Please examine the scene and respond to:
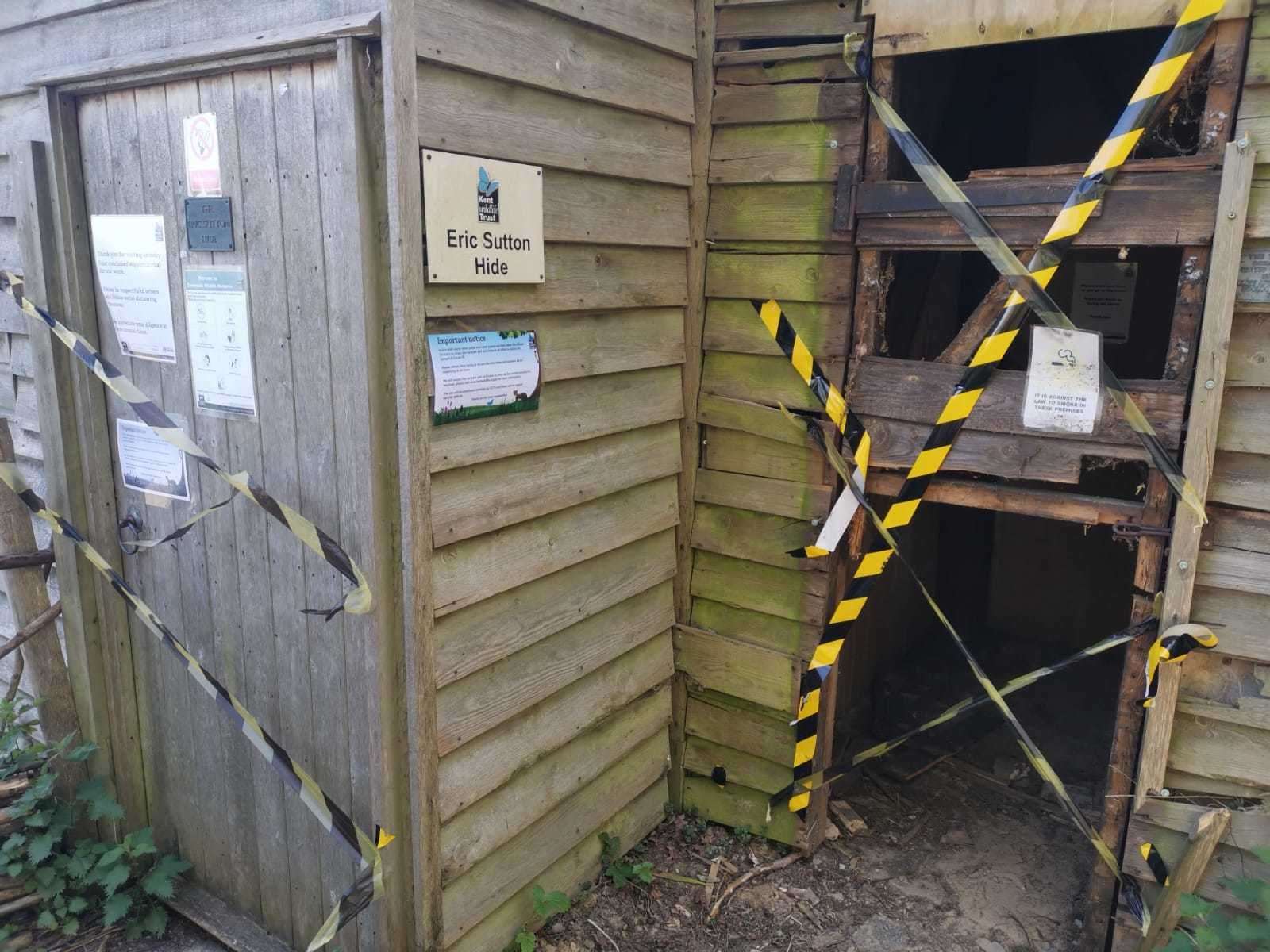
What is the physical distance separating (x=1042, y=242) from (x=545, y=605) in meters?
2.03

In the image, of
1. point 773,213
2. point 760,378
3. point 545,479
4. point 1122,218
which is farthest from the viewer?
point 760,378

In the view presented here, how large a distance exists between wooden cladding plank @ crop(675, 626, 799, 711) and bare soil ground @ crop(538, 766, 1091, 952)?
0.67 meters

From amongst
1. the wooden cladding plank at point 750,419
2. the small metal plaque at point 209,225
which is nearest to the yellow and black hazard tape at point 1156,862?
the wooden cladding plank at point 750,419

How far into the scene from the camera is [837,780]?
14.1 feet

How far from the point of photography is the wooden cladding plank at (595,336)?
2751 millimetres

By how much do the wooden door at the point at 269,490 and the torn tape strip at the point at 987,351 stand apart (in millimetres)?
1790

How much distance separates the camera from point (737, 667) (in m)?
3.82

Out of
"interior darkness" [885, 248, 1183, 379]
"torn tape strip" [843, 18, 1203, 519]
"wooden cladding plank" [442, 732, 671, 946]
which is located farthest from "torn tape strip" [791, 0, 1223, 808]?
"interior darkness" [885, 248, 1183, 379]

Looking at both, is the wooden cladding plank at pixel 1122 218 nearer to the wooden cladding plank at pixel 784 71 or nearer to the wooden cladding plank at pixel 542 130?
the wooden cladding plank at pixel 784 71

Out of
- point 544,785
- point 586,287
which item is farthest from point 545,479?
point 544,785

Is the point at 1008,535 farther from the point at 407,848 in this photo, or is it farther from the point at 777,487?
the point at 407,848

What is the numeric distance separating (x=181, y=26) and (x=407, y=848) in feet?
8.39

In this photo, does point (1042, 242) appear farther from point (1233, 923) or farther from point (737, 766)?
point (737, 766)

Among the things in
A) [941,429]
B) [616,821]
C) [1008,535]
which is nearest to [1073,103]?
[1008,535]
